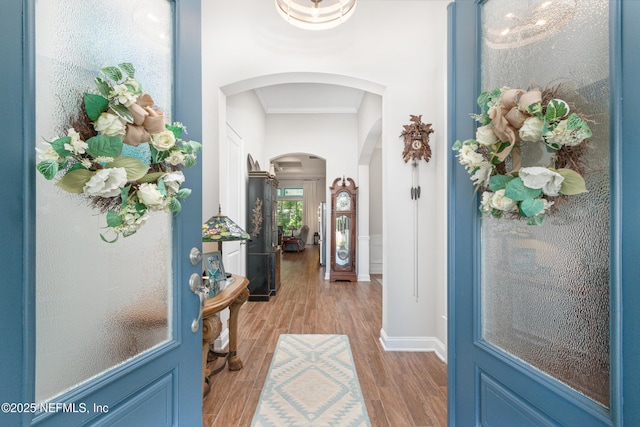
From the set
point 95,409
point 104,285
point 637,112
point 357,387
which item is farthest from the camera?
point 357,387

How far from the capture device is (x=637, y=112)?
57cm

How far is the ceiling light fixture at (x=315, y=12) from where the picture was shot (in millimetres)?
2119

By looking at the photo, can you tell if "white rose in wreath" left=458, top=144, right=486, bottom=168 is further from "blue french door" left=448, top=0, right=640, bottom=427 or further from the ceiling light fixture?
the ceiling light fixture

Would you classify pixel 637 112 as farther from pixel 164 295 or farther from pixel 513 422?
pixel 164 295

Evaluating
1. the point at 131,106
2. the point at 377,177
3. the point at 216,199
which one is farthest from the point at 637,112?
the point at 377,177

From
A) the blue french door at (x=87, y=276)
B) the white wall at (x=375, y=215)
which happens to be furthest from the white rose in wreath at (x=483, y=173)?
the white wall at (x=375, y=215)

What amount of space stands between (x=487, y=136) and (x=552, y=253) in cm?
42

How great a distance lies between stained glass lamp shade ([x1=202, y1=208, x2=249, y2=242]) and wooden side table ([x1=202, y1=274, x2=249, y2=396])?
411mm

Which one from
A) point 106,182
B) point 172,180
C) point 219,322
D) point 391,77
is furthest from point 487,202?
point 391,77

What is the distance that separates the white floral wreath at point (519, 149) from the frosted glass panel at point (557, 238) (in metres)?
0.05

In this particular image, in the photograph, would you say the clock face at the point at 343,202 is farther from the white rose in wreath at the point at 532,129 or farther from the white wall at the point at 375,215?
the white rose in wreath at the point at 532,129

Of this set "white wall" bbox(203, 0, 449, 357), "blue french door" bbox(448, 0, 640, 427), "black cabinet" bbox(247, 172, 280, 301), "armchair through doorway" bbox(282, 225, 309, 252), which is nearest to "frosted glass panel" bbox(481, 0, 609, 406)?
"blue french door" bbox(448, 0, 640, 427)

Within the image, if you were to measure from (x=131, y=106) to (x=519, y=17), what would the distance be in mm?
1309

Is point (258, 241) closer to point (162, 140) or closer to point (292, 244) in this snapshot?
point (162, 140)
